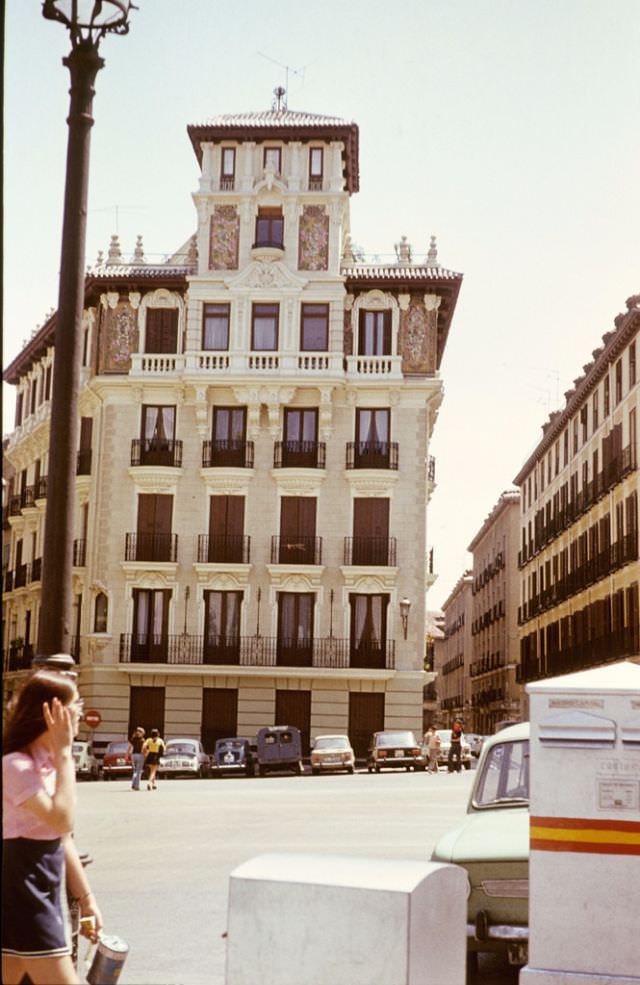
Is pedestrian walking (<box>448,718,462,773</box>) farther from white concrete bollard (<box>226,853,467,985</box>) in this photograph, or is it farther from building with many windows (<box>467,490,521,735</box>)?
white concrete bollard (<box>226,853,467,985</box>)

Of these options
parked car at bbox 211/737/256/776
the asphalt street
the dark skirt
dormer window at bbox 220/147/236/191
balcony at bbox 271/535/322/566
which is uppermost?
dormer window at bbox 220/147/236/191

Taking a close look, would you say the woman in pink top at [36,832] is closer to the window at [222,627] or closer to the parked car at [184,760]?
the parked car at [184,760]

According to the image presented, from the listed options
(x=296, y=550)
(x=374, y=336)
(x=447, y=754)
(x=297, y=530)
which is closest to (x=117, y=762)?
(x=296, y=550)

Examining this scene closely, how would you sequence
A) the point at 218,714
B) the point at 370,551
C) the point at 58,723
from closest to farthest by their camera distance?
the point at 58,723 → the point at 218,714 → the point at 370,551

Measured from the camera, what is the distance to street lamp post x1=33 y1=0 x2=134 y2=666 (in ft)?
23.3

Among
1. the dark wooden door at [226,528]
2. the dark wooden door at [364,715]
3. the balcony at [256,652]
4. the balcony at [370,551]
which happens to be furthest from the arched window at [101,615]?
the dark wooden door at [364,715]

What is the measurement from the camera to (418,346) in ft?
163

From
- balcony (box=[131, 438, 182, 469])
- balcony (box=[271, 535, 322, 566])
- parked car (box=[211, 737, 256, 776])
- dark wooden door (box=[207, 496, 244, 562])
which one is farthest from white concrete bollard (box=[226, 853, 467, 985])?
balcony (box=[131, 438, 182, 469])

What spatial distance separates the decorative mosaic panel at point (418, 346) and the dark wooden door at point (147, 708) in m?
14.5

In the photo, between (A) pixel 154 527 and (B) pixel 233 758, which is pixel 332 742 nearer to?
(B) pixel 233 758

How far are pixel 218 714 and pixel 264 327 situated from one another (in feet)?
45.3

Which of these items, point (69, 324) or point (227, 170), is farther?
point (227, 170)

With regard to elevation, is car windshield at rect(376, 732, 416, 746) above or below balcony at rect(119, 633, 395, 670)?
below

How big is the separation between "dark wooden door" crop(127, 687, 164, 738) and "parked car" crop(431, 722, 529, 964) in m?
38.2
